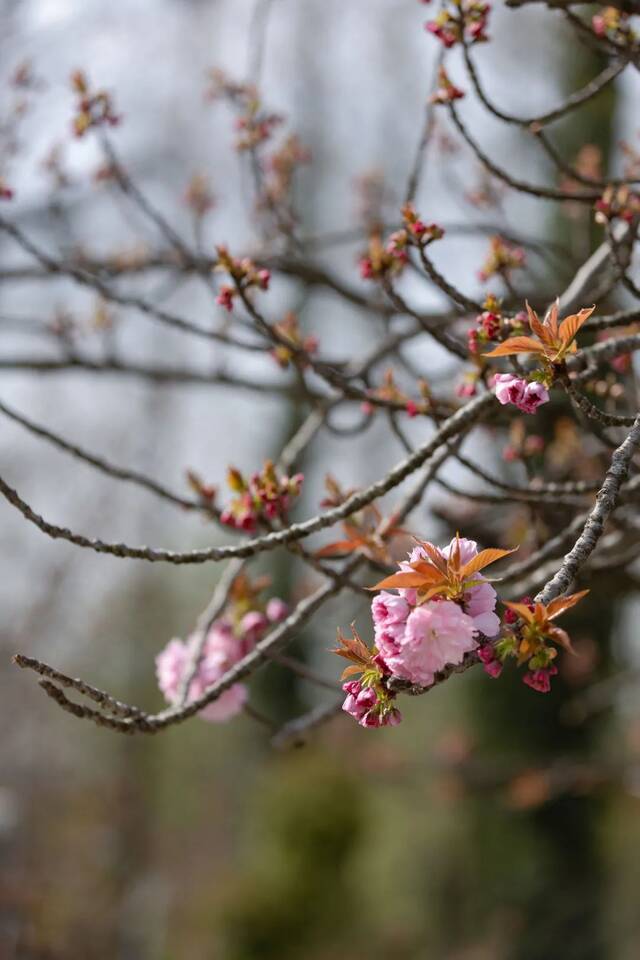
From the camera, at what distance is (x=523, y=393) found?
4.17 ft

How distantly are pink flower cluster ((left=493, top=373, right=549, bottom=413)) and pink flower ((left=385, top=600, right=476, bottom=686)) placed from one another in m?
0.34

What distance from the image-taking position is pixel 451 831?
27.6 ft

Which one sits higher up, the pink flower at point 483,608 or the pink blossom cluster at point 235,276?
the pink blossom cluster at point 235,276

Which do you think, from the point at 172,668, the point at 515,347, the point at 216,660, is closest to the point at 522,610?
the point at 515,347

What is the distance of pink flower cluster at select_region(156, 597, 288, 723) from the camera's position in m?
2.02

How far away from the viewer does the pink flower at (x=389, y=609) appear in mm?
1073

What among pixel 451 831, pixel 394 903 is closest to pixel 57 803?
pixel 394 903

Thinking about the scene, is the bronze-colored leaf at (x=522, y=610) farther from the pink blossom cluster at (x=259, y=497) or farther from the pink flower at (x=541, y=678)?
the pink blossom cluster at (x=259, y=497)

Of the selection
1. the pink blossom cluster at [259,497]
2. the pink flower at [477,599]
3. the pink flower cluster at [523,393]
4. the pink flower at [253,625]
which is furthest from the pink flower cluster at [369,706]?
the pink flower at [253,625]

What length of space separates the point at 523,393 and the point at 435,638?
38 cm

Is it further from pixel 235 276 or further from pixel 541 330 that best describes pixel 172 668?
pixel 541 330

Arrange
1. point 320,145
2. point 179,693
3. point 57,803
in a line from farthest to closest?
point 57,803
point 320,145
point 179,693

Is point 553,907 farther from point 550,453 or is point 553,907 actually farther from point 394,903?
point 550,453

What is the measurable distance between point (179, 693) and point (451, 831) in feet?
23.2
